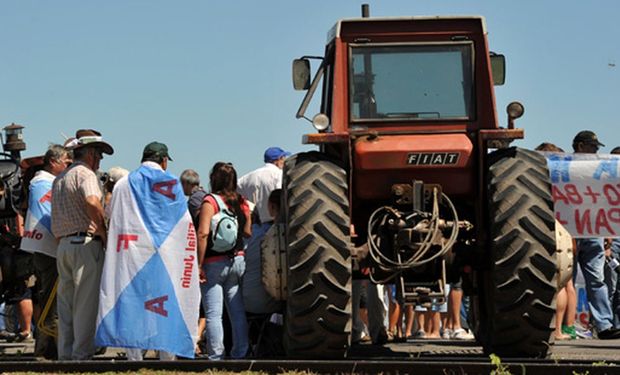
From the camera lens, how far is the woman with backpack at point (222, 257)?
37.5 ft

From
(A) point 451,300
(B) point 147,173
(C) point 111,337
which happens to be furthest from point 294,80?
(A) point 451,300

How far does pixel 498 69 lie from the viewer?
11.8 m

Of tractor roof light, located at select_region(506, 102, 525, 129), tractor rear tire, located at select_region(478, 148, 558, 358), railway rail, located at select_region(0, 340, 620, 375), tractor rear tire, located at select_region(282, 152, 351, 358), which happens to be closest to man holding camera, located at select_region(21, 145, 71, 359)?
railway rail, located at select_region(0, 340, 620, 375)

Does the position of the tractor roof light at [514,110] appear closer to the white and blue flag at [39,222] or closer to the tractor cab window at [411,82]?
the tractor cab window at [411,82]

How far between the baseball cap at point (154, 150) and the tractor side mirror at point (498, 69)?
9.46ft

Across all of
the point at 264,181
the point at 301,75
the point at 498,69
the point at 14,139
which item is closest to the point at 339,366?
the point at 301,75

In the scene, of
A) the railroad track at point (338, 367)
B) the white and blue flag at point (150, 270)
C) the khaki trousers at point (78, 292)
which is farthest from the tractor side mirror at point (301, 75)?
the railroad track at point (338, 367)

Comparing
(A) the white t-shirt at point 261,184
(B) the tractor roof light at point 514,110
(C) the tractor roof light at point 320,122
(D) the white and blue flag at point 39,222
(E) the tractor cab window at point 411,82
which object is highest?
(E) the tractor cab window at point 411,82

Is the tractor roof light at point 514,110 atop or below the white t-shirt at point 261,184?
atop

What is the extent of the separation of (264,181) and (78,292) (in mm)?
3529

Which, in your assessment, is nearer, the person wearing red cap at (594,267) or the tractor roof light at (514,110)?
the tractor roof light at (514,110)

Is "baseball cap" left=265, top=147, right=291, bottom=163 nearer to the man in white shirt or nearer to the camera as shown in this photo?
the man in white shirt

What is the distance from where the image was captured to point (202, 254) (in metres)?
11.4

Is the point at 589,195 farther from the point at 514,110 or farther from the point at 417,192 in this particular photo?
the point at 417,192
